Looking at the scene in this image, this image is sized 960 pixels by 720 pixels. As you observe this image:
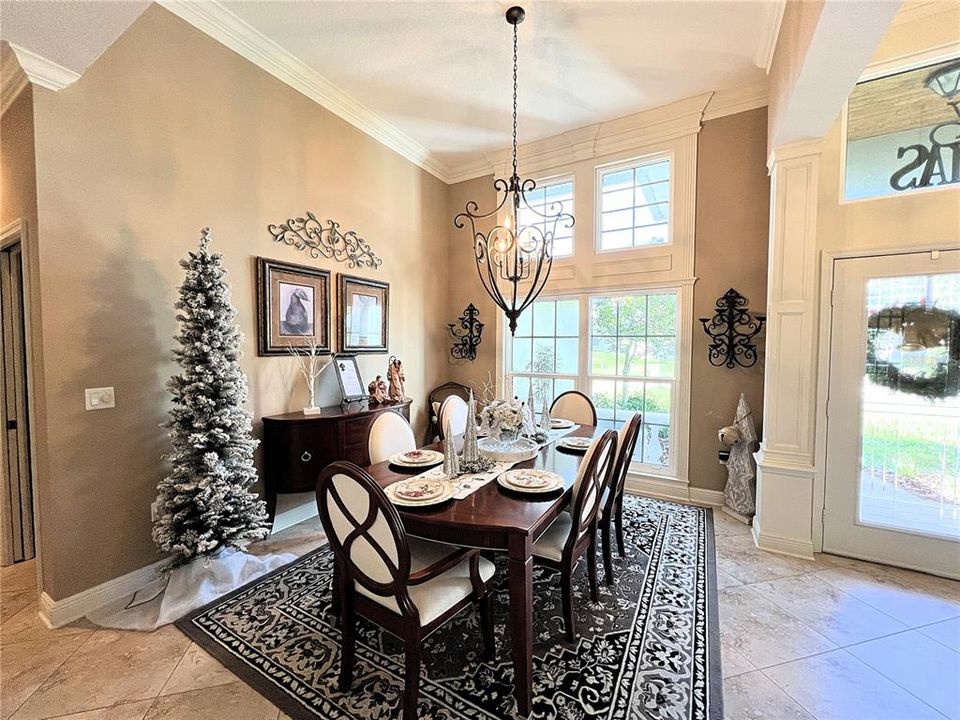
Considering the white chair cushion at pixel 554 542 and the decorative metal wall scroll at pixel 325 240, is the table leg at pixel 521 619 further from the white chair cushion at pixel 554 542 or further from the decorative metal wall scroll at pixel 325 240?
the decorative metal wall scroll at pixel 325 240

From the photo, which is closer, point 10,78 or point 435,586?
point 435,586

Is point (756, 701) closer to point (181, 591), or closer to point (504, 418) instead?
point (504, 418)

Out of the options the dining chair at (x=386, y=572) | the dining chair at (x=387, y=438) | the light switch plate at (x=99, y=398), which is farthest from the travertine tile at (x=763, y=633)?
the light switch plate at (x=99, y=398)

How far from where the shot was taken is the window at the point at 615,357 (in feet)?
12.8

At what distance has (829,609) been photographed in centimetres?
219

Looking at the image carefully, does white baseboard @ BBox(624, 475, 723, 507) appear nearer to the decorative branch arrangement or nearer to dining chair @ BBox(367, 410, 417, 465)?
dining chair @ BBox(367, 410, 417, 465)

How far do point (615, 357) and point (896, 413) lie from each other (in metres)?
2.07

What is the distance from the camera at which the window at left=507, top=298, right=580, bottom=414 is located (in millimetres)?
4406

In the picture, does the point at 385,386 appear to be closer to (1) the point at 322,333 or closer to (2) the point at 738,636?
(1) the point at 322,333

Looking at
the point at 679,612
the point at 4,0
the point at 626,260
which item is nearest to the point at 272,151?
the point at 4,0

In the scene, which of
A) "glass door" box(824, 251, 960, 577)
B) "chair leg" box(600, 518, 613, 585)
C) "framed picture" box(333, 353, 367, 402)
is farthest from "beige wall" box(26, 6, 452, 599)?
"glass door" box(824, 251, 960, 577)

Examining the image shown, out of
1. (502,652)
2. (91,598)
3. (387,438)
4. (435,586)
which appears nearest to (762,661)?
(502,652)

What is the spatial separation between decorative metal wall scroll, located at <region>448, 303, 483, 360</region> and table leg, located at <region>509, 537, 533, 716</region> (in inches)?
138

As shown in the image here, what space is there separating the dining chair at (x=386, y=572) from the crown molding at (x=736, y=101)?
4124mm
